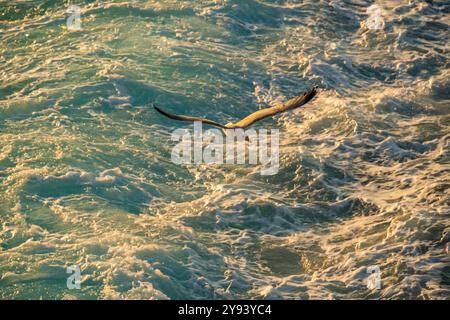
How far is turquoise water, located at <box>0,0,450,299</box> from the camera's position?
741 cm

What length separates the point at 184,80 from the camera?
10773mm

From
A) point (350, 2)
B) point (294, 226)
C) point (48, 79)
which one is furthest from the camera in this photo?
point (350, 2)

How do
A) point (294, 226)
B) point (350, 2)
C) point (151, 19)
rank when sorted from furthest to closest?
point (350, 2) < point (151, 19) < point (294, 226)

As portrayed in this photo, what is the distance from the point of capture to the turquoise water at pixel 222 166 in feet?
24.3

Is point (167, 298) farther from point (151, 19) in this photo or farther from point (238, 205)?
point (151, 19)

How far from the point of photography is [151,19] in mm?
12148

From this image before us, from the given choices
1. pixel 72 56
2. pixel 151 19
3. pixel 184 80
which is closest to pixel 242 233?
pixel 184 80

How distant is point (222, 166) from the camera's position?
9.09 m

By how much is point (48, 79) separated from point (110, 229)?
3.41 metres

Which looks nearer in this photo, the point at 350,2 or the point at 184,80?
the point at 184,80

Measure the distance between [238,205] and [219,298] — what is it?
59.4 inches
